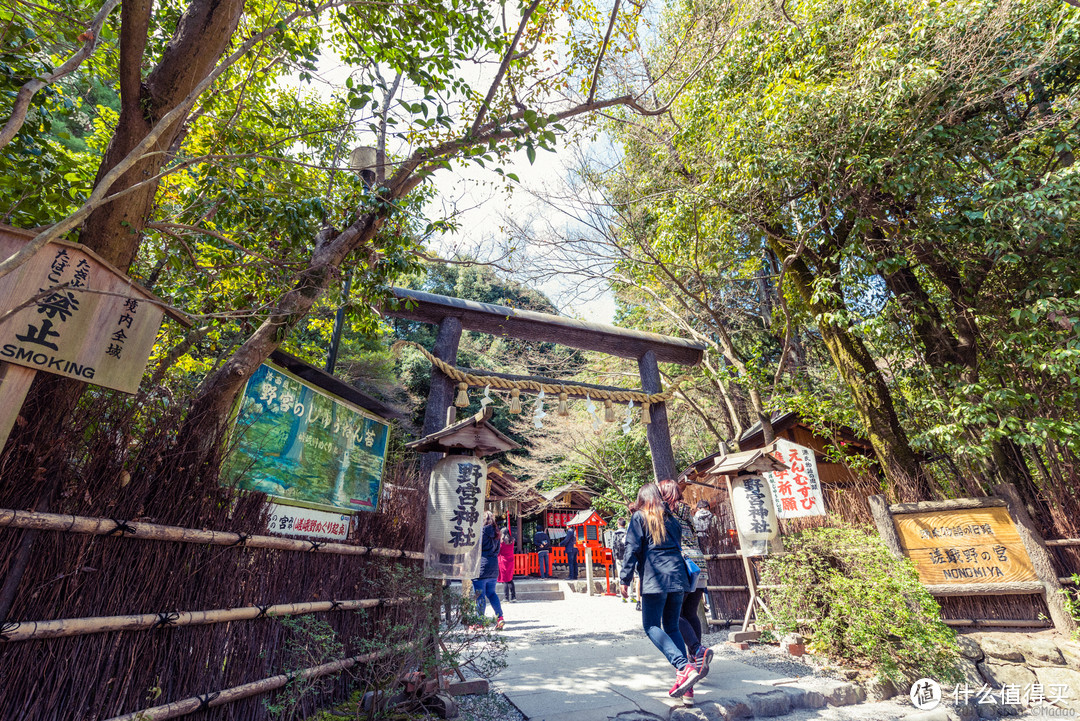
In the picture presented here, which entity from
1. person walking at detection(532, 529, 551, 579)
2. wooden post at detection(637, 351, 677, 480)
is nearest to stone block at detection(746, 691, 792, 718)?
wooden post at detection(637, 351, 677, 480)

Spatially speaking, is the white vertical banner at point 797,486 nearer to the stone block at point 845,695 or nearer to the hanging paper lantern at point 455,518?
the stone block at point 845,695

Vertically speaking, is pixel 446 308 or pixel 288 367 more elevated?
pixel 446 308

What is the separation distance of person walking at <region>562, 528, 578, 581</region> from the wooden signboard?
12.5 m

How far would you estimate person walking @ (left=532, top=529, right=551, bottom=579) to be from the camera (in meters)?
18.7

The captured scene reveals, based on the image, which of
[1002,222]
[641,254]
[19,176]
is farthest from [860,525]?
[19,176]

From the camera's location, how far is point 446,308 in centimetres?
768

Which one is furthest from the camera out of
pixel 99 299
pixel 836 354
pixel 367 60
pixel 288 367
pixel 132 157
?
pixel 836 354

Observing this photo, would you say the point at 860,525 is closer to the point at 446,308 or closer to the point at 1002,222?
the point at 1002,222

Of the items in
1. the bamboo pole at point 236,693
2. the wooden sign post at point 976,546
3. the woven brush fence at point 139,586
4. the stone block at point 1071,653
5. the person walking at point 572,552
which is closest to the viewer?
the woven brush fence at point 139,586

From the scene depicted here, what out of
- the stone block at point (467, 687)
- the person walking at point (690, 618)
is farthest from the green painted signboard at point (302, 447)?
the person walking at point (690, 618)

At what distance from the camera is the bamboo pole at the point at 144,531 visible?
7.50 ft

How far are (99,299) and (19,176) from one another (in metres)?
2.20

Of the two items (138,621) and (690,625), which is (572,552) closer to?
(690,625)

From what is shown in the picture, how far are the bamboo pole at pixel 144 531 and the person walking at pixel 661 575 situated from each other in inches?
100
